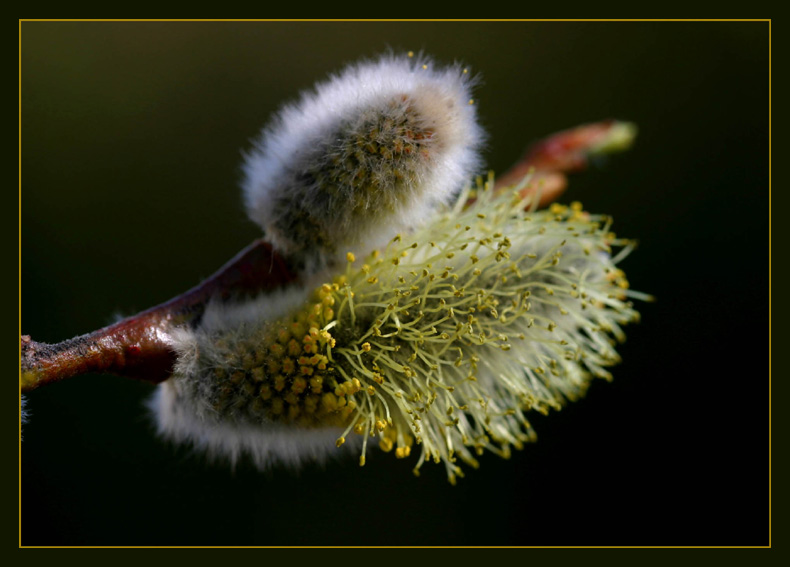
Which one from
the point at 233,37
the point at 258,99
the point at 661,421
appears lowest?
the point at 661,421

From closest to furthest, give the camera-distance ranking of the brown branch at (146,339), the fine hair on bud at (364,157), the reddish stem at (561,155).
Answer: the brown branch at (146,339) < the fine hair on bud at (364,157) < the reddish stem at (561,155)

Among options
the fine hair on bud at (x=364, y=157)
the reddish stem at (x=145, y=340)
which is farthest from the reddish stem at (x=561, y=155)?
the reddish stem at (x=145, y=340)

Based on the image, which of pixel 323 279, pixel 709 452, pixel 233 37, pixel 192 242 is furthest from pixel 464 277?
pixel 233 37

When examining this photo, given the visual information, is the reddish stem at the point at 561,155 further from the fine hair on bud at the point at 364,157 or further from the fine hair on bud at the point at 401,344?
the fine hair on bud at the point at 364,157

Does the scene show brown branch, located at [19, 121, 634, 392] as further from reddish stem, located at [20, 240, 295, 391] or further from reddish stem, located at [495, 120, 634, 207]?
reddish stem, located at [495, 120, 634, 207]

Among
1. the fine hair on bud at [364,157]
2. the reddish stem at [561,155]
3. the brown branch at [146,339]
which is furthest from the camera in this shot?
the reddish stem at [561,155]

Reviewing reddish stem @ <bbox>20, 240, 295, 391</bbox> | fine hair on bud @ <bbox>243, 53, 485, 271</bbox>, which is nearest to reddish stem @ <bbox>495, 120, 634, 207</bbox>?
fine hair on bud @ <bbox>243, 53, 485, 271</bbox>

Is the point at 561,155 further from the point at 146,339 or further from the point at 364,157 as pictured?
the point at 146,339

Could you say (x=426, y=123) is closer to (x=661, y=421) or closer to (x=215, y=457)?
(x=215, y=457)
